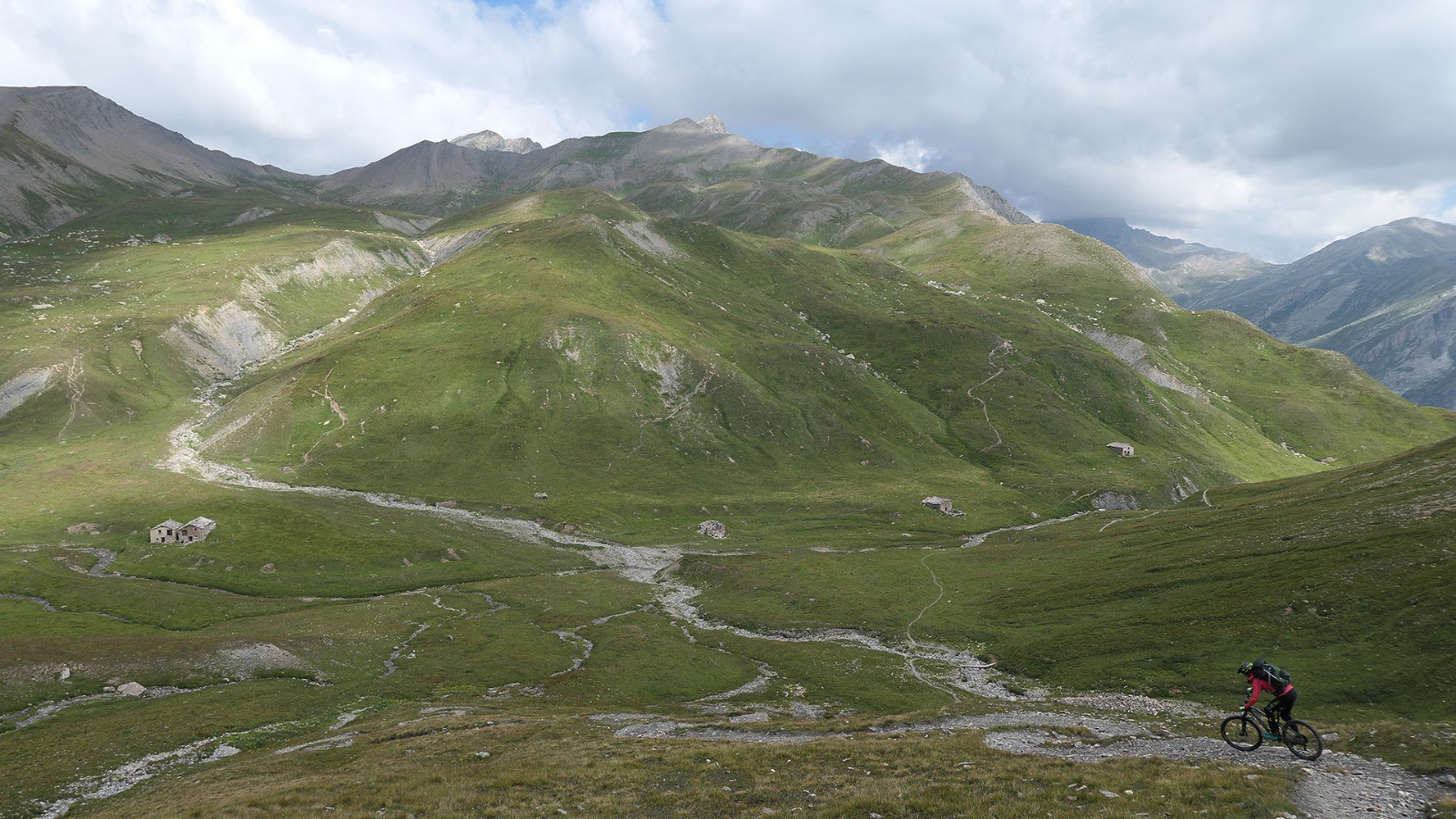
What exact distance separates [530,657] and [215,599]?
53.4 m

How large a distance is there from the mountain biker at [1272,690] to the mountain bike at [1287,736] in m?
0.36

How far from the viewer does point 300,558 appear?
366 feet

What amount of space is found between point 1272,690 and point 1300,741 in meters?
2.22

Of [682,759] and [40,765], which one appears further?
[40,765]

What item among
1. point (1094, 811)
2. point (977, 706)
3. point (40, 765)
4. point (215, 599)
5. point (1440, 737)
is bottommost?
point (215, 599)

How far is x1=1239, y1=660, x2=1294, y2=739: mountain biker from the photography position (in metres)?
28.6

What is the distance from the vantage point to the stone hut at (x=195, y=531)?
113750 millimetres

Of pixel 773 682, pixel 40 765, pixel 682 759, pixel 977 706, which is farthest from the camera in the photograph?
pixel 773 682

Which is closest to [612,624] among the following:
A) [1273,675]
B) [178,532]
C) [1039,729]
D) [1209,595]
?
[1039,729]

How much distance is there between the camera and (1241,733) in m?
31.7

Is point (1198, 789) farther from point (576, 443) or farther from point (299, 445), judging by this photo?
point (299, 445)

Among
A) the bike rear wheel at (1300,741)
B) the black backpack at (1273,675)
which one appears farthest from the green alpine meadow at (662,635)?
the black backpack at (1273,675)

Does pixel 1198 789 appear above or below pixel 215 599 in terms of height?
above

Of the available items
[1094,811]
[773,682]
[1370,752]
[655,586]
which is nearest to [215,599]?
[655,586]
